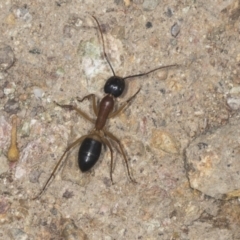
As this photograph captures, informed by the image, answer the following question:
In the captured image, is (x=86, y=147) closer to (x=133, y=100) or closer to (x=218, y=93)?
(x=133, y=100)

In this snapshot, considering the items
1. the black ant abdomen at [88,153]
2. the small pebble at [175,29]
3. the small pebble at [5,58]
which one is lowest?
the black ant abdomen at [88,153]

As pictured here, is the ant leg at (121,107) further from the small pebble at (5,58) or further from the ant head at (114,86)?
the small pebble at (5,58)

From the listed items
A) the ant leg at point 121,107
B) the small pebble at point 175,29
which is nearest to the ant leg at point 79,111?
the ant leg at point 121,107

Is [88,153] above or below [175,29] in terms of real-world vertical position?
below

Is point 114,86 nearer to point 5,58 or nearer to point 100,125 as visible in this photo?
point 100,125

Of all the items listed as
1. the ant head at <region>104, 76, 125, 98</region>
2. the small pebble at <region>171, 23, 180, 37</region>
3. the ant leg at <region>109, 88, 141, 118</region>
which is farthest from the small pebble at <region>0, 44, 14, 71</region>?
the small pebble at <region>171, 23, 180, 37</region>

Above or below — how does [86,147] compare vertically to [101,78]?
below

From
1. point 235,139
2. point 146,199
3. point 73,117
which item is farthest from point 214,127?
point 73,117

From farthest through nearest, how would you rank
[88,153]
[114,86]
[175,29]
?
[175,29] < [114,86] < [88,153]

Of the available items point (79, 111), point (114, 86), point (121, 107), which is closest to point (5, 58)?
point (79, 111)
